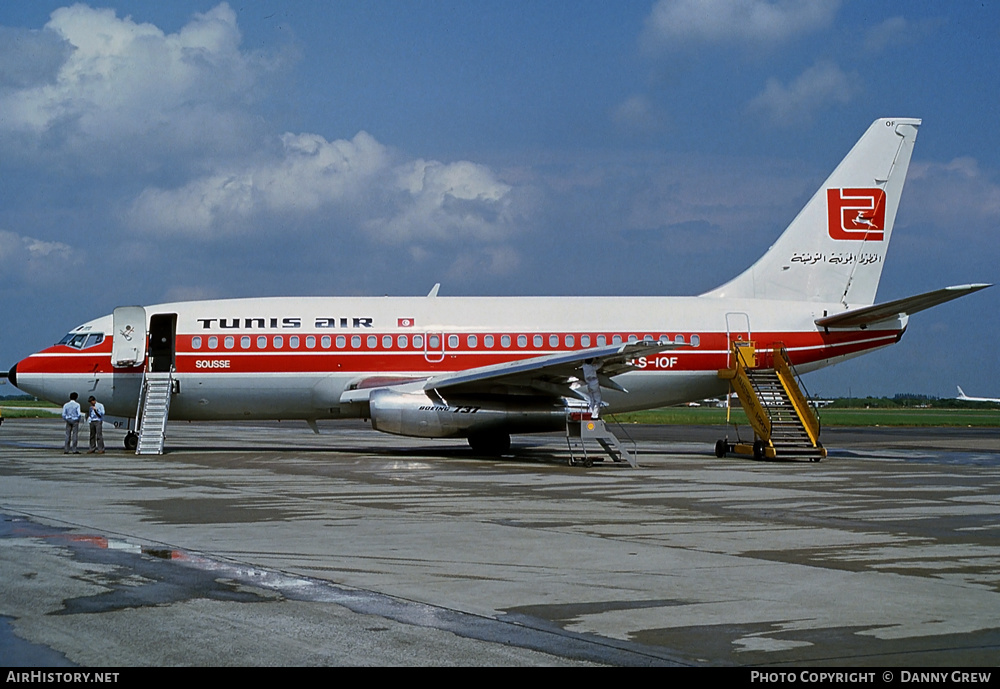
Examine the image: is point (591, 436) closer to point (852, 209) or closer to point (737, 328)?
point (737, 328)

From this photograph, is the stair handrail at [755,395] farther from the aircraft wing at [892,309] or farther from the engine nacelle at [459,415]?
the engine nacelle at [459,415]

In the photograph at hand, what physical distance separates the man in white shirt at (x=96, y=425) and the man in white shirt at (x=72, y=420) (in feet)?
1.11

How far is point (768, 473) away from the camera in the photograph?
2153cm

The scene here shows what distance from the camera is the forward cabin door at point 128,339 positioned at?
27578 millimetres

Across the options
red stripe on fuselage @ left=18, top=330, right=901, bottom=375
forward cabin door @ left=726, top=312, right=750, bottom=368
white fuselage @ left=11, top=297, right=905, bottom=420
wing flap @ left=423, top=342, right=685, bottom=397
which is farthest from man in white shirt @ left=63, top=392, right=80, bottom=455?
forward cabin door @ left=726, top=312, right=750, bottom=368

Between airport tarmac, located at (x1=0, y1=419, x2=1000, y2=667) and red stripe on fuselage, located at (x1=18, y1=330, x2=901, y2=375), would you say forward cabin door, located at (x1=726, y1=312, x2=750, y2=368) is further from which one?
airport tarmac, located at (x1=0, y1=419, x2=1000, y2=667)

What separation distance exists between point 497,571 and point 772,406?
18445 millimetres

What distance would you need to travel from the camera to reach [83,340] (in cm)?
2789

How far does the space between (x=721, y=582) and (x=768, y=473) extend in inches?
509

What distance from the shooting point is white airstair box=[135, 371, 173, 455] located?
26.8 m

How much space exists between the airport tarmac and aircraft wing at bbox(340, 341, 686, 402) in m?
4.26

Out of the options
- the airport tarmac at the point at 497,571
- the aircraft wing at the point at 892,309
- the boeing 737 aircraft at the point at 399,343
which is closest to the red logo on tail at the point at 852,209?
the boeing 737 aircraft at the point at 399,343

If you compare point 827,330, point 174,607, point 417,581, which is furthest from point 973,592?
point 827,330

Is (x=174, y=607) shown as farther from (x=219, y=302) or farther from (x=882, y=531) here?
(x=219, y=302)
